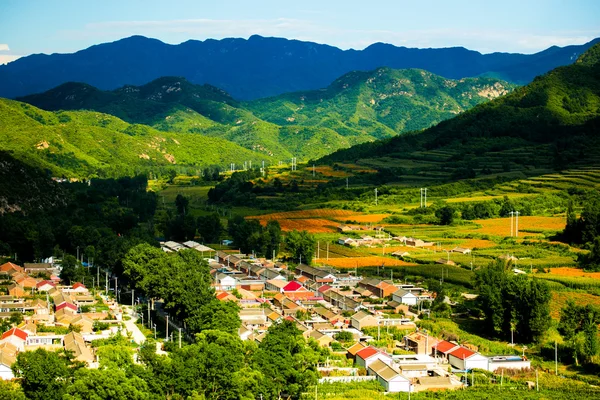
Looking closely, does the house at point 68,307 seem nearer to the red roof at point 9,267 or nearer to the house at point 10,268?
the house at point 10,268

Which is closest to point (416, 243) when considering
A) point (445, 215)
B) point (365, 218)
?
point (445, 215)

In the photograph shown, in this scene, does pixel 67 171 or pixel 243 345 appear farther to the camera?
pixel 67 171

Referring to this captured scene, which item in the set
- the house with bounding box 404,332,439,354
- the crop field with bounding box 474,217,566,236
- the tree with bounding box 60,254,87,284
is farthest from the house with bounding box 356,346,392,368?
the crop field with bounding box 474,217,566,236

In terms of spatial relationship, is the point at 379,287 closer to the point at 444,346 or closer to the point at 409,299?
the point at 409,299

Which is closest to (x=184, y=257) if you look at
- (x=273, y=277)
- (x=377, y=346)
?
(x=273, y=277)

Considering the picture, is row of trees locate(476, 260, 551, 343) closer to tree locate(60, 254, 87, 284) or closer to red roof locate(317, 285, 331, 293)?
red roof locate(317, 285, 331, 293)

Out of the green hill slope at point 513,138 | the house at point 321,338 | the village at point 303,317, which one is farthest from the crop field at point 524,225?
the house at point 321,338

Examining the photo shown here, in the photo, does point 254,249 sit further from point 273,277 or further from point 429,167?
point 429,167
